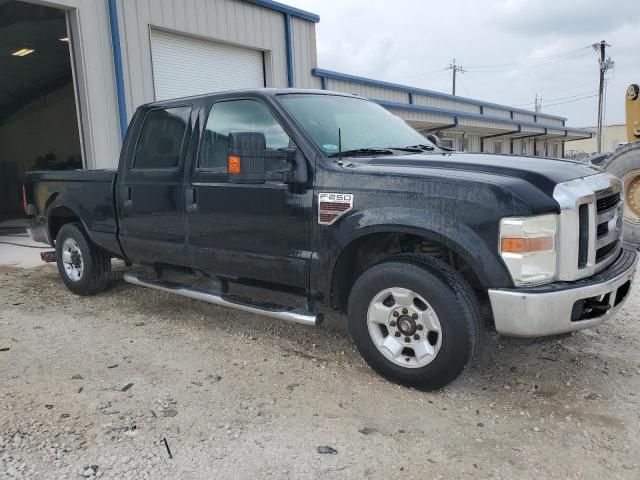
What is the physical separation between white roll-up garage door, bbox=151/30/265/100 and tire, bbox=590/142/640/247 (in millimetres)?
7506

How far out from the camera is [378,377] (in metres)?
3.62

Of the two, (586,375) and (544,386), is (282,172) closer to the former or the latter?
(544,386)

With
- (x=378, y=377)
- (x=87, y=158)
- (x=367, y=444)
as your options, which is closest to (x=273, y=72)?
(x=87, y=158)

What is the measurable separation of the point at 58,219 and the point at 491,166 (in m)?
4.96

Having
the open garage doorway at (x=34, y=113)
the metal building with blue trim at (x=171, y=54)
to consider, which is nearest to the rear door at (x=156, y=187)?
the metal building with blue trim at (x=171, y=54)

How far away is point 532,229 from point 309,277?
5.01 feet

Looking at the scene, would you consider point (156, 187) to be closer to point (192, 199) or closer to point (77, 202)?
point (192, 199)

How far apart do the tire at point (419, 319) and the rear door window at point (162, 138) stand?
214 centimetres

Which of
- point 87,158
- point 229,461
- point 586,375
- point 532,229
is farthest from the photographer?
point 87,158

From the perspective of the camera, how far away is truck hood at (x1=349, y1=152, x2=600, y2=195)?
306cm

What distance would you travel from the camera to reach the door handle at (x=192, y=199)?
4.34 m

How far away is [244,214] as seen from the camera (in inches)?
159

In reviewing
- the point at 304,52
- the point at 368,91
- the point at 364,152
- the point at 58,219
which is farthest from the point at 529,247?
the point at 368,91

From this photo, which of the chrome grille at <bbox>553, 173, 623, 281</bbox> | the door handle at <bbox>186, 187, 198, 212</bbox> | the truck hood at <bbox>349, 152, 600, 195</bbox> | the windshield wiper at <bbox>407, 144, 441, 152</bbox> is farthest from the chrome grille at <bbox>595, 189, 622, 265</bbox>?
the door handle at <bbox>186, 187, 198, 212</bbox>
